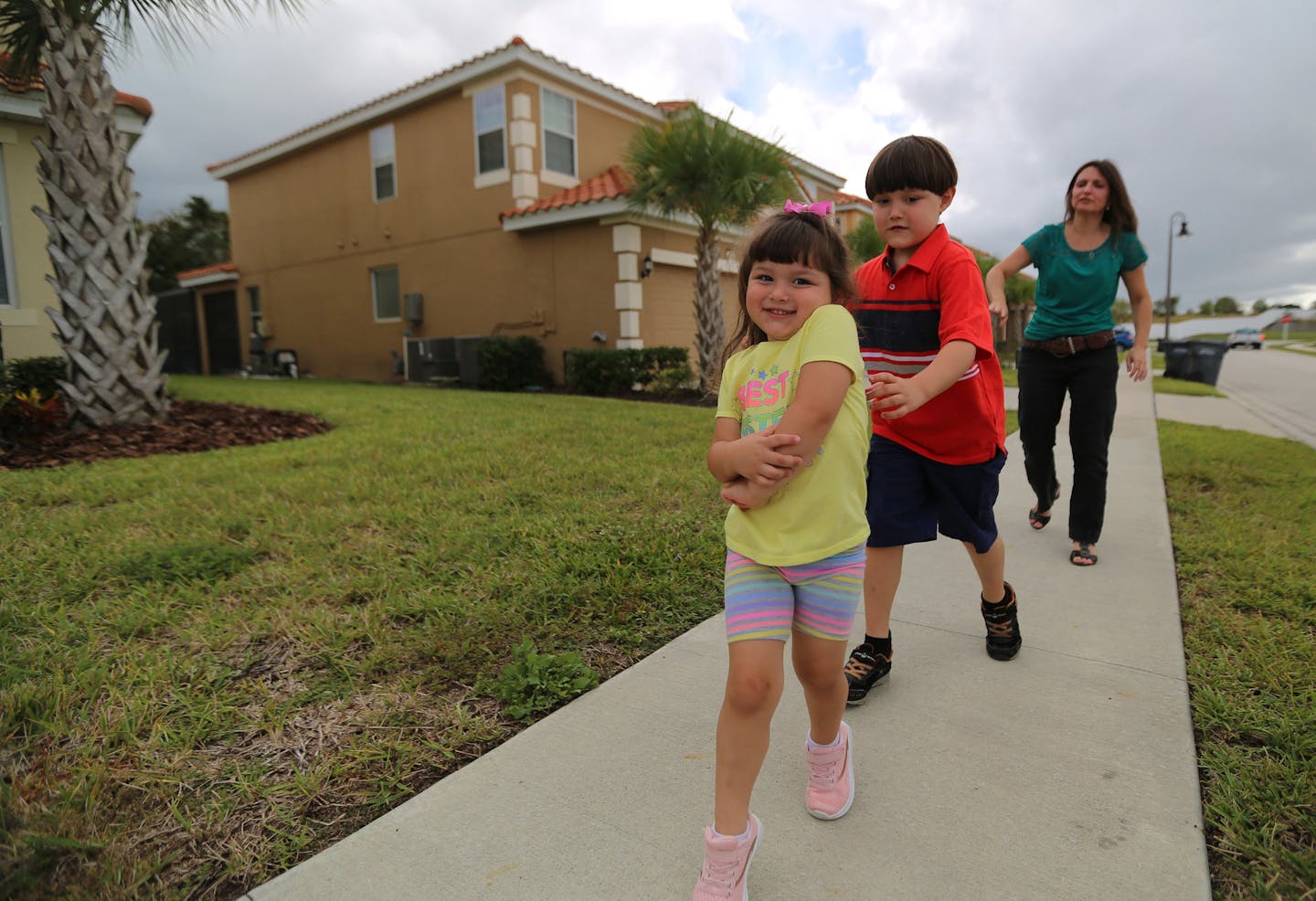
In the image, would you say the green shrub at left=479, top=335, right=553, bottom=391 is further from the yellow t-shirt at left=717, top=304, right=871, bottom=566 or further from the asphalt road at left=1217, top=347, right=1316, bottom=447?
the yellow t-shirt at left=717, top=304, right=871, bottom=566

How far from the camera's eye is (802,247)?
5.48 feet

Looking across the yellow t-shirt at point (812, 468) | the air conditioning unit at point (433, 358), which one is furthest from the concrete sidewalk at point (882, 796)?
the air conditioning unit at point (433, 358)

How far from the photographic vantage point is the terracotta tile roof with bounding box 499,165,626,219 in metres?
11.5

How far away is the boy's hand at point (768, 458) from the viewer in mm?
1523

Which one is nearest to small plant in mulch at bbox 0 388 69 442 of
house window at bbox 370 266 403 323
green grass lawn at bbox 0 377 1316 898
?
green grass lawn at bbox 0 377 1316 898

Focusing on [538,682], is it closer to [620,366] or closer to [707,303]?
[620,366]

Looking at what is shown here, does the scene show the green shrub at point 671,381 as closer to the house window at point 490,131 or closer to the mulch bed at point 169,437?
the mulch bed at point 169,437

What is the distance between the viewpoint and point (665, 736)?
85.6 inches

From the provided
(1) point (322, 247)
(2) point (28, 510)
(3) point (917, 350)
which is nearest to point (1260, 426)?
(3) point (917, 350)

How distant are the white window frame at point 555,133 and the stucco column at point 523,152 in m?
0.25

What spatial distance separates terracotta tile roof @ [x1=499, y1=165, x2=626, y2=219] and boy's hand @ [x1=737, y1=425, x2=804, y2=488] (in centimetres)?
1009

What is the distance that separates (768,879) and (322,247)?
1811cm

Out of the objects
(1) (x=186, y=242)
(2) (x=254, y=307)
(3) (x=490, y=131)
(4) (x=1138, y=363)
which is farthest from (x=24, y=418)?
(1) (x=186, y=242)

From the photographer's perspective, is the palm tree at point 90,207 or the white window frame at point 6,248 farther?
the white window frame at point 6,248
